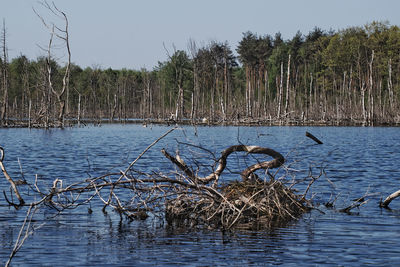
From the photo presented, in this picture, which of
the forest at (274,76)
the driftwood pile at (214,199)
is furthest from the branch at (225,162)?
the forest at (274,76)

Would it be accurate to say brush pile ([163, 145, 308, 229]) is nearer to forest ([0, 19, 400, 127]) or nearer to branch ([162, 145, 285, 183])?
branch ([162, 145, 285, 183])

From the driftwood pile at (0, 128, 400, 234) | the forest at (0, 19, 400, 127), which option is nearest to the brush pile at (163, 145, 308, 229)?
the driftwood pile at (0, 128, 400, 234)

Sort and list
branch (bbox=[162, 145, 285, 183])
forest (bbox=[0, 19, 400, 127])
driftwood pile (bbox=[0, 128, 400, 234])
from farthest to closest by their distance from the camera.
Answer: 1. forest (bbox=[0, 19, 400, 127])
2. branch (bbox=[162, 145, 285, 183])
3. driftwood pile (bbox=[0, 128, 400, 234])

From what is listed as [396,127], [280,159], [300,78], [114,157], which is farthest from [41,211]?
[300,78]

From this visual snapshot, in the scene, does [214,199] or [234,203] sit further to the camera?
[234,203]

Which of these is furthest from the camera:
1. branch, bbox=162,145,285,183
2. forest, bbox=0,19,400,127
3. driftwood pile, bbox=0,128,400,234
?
forest, bbox=0,19,400,127

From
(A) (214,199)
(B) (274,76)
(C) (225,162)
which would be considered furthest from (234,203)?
(B) (274,76)

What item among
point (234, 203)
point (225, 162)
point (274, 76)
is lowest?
point (234, 203)

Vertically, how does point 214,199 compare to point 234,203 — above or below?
above

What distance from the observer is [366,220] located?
11766 millimetres

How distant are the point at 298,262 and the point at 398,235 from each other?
2.85m

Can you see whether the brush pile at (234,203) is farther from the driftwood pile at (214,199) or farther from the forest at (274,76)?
the forest at (274,76)

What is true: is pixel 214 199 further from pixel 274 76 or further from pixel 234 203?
pixel 274 76

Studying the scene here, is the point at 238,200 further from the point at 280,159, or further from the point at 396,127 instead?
the point at 396,127
